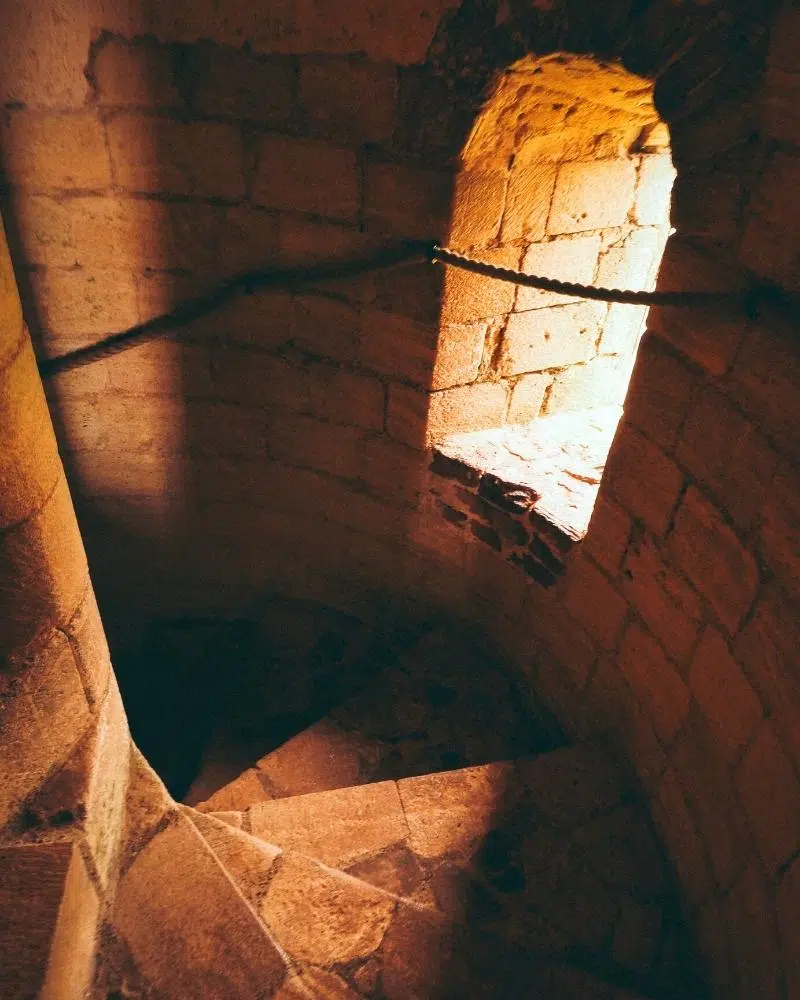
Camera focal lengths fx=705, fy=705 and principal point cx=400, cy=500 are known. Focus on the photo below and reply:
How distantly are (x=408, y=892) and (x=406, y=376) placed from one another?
2110 millimetres

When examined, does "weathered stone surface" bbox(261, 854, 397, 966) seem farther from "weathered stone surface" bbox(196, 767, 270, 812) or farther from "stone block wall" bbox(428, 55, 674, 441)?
"stone block wall" bbox(428, 55, 674, 441)

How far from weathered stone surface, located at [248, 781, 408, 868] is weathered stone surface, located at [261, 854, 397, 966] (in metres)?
0.28

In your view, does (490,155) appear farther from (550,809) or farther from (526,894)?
(526,894)

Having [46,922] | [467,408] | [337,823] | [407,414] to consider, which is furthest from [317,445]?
[46,922]

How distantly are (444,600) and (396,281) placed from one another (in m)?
1.78

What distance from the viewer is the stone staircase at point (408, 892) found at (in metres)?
2.01

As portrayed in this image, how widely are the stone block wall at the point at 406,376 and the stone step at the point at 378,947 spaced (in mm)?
657

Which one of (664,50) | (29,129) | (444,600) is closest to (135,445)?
(29,129)

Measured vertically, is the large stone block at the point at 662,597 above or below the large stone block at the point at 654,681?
above

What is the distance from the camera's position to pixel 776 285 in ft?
5.96

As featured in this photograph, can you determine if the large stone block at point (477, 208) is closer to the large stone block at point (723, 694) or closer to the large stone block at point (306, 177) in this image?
the large stone block at point (306, 177)

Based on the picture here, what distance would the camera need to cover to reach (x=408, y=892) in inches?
97.1

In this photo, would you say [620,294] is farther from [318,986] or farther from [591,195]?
[318,986]

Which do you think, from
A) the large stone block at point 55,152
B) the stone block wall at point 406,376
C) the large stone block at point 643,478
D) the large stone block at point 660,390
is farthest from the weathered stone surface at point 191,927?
the large stone block at point 55,152
